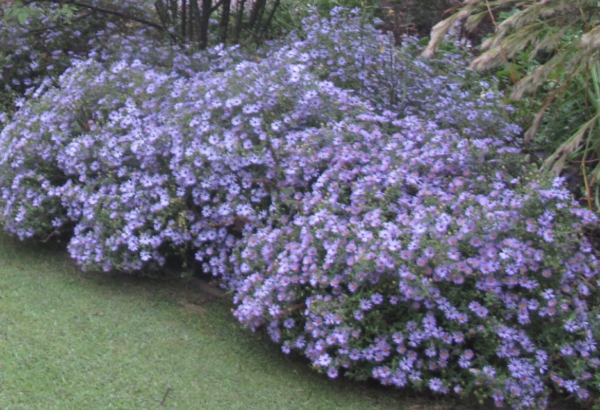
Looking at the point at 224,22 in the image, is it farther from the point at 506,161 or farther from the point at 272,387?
the point at 272,387

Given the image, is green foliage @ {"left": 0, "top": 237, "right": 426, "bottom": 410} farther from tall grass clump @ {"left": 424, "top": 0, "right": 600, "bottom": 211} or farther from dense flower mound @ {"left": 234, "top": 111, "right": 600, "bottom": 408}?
tall grass clump @ {"left": 424, "top": 0, "right": 600, "bottom": 211}

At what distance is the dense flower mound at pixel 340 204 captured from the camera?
2.93 meters

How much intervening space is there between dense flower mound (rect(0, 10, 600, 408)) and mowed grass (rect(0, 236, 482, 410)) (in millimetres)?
176

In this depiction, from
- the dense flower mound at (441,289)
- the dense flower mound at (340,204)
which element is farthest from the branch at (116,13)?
the dense flower mound at (441,289)

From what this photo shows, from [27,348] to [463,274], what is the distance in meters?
2.05

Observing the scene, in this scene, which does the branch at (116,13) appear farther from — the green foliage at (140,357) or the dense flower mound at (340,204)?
the green foliage at (140,357)

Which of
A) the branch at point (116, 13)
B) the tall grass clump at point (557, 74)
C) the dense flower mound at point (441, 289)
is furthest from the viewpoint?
the branch at point (116, 13)

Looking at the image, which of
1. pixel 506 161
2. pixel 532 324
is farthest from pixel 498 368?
pixel 506 161

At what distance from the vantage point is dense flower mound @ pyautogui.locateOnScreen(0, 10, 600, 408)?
2.93 metres

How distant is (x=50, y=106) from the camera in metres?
4.75

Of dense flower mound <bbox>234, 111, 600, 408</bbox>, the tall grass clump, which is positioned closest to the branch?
the tall grass clump

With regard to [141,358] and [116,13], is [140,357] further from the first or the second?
[116,13]

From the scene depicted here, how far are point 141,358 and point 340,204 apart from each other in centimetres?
122

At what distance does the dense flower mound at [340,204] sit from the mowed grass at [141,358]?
0.18 meters
